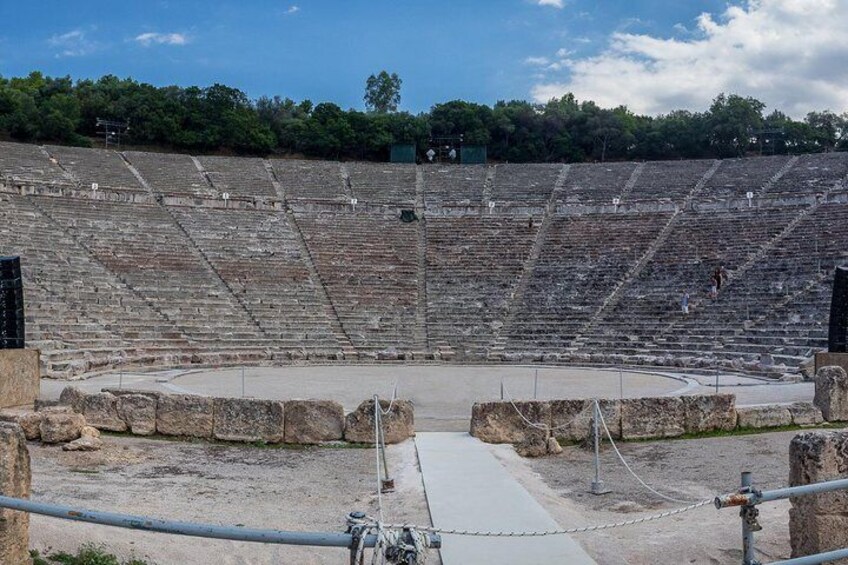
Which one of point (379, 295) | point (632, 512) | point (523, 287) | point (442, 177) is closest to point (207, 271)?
point (379, 295)

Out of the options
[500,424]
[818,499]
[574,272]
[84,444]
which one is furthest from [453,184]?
[818,499]

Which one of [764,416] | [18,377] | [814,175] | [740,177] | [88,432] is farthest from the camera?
[740,177]

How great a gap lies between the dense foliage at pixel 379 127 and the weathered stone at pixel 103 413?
3860cm

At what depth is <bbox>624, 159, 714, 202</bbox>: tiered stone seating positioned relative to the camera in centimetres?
3456

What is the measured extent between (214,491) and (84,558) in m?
2.59

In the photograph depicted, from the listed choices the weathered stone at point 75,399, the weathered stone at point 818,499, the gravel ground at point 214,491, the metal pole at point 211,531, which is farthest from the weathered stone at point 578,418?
the metal pole at point 211,531

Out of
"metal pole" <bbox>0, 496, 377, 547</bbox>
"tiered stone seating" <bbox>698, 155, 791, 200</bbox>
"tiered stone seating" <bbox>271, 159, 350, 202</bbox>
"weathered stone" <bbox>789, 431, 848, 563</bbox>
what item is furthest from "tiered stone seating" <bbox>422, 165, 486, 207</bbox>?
"metal pole" <bbox>0, 496, 377, 547</bbox>

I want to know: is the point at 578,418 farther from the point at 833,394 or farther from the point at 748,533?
the point at 748,533

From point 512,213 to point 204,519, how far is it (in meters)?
28.3

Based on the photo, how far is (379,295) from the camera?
27.1 meters

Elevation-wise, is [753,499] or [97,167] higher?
[97,167]

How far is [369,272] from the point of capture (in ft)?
93.5

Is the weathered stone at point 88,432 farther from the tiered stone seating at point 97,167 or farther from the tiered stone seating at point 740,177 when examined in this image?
the tiered stone seating at point 740,177

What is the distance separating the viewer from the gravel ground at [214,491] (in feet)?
19.1
